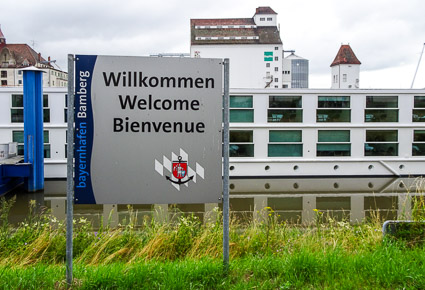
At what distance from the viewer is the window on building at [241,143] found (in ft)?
62.4

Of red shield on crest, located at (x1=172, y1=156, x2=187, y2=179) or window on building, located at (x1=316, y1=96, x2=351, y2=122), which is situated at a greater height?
window on building, located at (x1=316, y1=96, x2=351, y2=122)

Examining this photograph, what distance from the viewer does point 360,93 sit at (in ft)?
64.2

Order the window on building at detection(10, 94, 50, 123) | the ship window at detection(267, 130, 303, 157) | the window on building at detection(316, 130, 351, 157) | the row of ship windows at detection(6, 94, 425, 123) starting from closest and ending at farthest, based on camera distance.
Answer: the window on building at detection(10, 94, 50, 123), the row of ship windows at detection(6, 94, 425, 123), the ship window at detection(267, 130, 303, 157), the window on building at detection(316, 130, 351, 157)

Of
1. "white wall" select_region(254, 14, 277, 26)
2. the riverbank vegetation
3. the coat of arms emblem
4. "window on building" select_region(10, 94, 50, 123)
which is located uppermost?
"white wall" select_region(254, 14, 277, 26)

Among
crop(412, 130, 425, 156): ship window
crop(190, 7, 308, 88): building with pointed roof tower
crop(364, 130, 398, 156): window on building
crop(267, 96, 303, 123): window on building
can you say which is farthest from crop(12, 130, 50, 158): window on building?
Result: crop(190, 7, 308, 88): building with pointed roof tower

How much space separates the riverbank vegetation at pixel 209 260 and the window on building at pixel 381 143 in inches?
567

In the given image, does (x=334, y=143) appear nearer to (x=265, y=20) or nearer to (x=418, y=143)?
(x=418, y=143)

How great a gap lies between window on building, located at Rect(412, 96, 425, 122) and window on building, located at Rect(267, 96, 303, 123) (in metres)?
5.12

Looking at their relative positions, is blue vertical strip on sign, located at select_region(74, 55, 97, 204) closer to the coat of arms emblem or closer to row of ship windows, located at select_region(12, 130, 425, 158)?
the coat of arms emblem

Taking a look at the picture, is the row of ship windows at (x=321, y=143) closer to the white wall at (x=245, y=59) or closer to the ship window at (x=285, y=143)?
the ship window at (x=285, y=143)

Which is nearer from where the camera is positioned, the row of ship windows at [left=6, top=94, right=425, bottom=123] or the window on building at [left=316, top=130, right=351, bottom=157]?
the row of ship windows at [left=6, top=94, right=425, bottom=123]

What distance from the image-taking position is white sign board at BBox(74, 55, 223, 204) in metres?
3.93

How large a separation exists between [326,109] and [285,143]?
7.74 ft

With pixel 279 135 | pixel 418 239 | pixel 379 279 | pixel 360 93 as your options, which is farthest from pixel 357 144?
pixel 379 279
